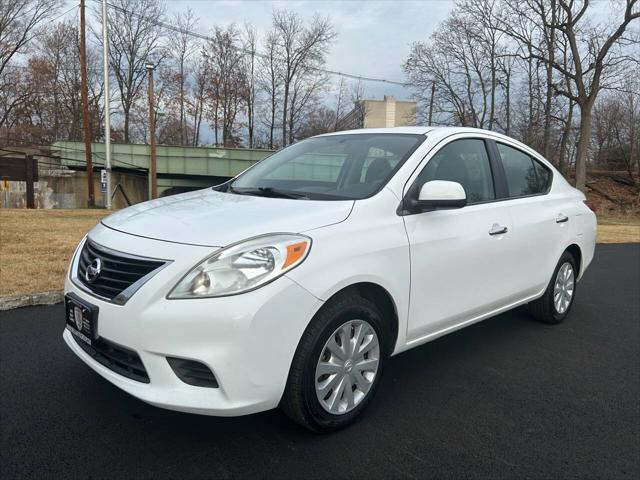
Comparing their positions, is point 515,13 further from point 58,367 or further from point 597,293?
point 58,367

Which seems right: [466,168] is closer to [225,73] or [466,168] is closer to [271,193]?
[271,193]

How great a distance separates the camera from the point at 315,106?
43219 mm

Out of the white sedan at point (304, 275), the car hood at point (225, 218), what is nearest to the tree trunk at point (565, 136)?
the white sedan at point (304, 275)

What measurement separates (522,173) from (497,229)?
3.08 ft

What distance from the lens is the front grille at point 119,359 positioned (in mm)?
2266

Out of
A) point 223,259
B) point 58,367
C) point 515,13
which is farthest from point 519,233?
point 515,13

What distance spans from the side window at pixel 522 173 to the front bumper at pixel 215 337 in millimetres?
2387

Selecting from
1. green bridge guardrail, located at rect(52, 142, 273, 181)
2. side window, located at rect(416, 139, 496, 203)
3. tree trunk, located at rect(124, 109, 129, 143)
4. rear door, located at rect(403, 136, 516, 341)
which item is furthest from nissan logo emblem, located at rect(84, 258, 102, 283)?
tree trunk, located at rect(124, 109, 129, 143)

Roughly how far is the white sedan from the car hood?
1cm

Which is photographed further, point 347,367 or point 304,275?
point 347,367

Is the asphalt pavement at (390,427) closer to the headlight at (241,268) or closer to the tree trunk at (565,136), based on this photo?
the headlight at (241,268)

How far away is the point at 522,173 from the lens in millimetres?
4109

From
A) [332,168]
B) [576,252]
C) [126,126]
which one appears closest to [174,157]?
[126,126]

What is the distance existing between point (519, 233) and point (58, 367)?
347cm
